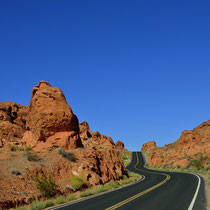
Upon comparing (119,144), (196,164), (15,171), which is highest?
(119,144)

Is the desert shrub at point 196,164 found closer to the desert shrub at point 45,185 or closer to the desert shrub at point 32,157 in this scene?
the desert shrub at point 32,157

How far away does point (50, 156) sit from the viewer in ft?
75.5

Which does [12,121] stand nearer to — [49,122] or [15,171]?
[49,122]

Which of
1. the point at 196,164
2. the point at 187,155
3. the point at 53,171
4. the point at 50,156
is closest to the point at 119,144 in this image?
the point at 187,155

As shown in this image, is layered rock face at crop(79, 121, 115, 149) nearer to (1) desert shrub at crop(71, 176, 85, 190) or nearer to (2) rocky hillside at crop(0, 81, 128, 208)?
(2) rocky hillside at crop(0, 81, 128, 208)

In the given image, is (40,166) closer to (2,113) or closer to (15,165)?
(15,165)

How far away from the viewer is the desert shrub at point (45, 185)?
57.2 ft

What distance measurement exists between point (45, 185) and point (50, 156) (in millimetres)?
5552

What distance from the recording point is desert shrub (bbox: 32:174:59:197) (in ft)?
57.2

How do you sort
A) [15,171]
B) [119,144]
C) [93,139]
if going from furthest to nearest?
[119,144] < [93,139] < [15,171]

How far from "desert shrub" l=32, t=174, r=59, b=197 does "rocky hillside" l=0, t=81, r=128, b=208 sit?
0.35 meters

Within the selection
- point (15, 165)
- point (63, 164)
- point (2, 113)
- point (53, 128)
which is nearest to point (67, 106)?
point (53, 128)

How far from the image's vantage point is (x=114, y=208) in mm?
11547

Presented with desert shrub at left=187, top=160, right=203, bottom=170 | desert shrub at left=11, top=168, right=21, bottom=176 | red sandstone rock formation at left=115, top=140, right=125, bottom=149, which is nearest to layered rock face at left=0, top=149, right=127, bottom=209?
desert shrub at left=11, top=168, right=21, bottom=176
